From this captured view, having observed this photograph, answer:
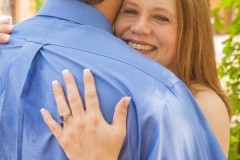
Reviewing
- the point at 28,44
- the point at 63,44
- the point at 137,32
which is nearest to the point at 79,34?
the point at 63,44

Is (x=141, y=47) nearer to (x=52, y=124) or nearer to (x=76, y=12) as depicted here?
(x=76, y=12)

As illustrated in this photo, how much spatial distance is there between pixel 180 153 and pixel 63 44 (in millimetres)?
553

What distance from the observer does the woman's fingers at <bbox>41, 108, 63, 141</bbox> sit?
165 cm

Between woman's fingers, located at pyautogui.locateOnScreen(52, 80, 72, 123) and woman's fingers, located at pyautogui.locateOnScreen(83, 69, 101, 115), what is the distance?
79 mm

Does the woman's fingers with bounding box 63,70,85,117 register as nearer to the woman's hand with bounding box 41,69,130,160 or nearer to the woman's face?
the woman's hand with bounding box 41,69,130,160

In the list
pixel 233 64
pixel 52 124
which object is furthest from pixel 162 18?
pixel 233 64

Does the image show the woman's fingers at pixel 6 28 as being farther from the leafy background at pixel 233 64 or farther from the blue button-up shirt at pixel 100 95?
the leafy background at pixel 233 64

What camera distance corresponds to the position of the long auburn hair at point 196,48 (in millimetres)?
2375

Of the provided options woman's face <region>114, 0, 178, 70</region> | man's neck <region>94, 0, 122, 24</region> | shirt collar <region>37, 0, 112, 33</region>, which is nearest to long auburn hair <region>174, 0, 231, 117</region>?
woman's face <region>114, 0, 178, 70</region>

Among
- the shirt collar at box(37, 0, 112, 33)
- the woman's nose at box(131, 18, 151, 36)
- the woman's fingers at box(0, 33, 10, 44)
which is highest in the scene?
the shirt collar at box(37, 0, 112, 33)

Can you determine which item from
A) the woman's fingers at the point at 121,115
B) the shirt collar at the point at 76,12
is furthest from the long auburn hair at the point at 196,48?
the woman's fingers at the point at 121,115

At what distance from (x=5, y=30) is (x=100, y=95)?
499 millimetres

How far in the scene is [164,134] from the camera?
160 cm

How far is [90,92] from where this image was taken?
5.32 ft
